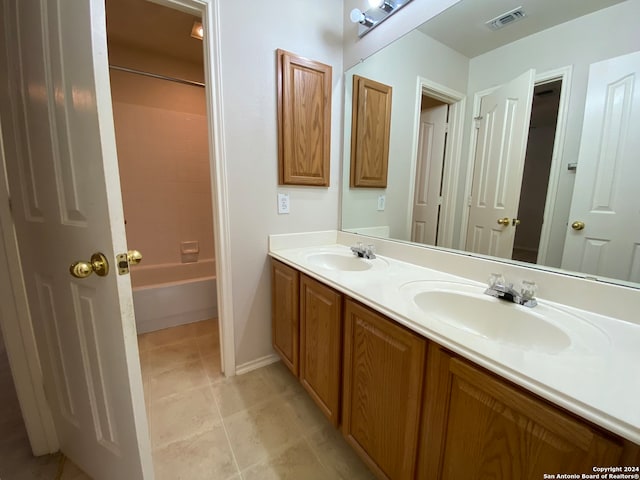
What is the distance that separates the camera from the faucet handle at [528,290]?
857 mm

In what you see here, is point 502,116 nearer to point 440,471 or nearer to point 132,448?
point 440,471

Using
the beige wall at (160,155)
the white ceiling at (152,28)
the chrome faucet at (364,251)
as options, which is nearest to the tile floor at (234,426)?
the chrome faucet at (364,251)

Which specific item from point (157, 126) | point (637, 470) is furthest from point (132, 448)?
point (157, 126)

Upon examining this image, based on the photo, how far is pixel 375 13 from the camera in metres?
1.42

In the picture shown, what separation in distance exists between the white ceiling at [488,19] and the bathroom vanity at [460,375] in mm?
880

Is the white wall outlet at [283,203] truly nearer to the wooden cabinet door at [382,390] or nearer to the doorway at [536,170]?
the wooden cabinet door at [382,390]

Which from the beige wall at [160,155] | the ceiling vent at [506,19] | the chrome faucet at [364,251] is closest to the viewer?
the ceiling vent at [506,19]

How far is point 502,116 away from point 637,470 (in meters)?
1.13

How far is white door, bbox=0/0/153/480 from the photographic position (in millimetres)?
604

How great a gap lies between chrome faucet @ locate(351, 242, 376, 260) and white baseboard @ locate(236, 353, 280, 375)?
921 millimetres

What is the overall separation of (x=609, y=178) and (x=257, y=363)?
1896 millimetres

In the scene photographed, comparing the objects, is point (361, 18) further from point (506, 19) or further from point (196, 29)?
point (196, 29)

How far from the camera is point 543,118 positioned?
0.94 metres

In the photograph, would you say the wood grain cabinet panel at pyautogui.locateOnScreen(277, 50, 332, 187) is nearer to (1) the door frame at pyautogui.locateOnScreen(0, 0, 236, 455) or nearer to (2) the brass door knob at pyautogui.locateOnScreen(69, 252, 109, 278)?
(1) the door frame at pyautogui.locateOnScreen(0, 0, 236, 455)
